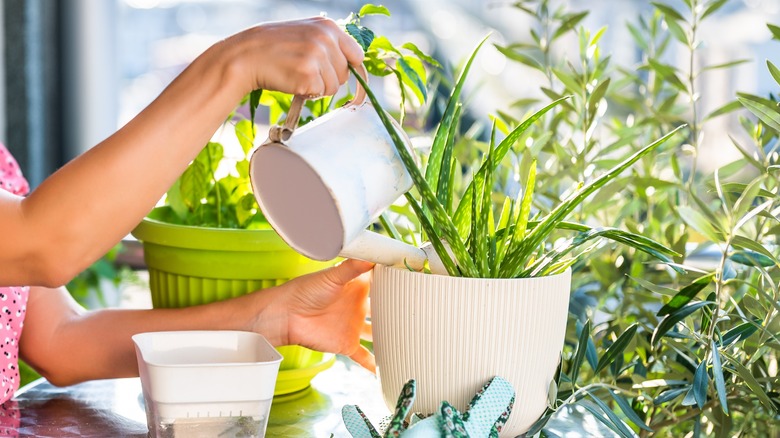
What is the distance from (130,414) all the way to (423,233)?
15.1 inches

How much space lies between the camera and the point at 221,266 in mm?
968

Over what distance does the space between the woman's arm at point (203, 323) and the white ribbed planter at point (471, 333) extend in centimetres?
14

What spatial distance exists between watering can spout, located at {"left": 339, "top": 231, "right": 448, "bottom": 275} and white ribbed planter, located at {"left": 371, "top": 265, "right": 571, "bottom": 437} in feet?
0.05

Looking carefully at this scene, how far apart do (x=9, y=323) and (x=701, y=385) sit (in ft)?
2.60

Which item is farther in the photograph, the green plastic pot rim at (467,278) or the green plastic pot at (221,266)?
the green plastic pot at (221,266)

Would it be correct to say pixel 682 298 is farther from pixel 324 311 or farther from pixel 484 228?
pixel 324 311

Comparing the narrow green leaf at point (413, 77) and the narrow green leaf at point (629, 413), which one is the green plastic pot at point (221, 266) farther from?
the narrow green leaf at point (629, 413)

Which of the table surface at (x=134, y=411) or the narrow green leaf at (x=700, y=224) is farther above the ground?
the narrow green leaf at (x=700, y=224)

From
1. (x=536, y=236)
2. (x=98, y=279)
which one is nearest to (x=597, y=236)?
(x=536, y=236)

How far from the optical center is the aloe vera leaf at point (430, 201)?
70 centimetres

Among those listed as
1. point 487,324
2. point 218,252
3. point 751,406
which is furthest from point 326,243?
point 751,406

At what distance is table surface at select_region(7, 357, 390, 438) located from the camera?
34.9 inches

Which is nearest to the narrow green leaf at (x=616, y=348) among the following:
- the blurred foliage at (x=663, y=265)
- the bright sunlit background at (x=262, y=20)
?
the blurred foliage at (x=663, y=265)

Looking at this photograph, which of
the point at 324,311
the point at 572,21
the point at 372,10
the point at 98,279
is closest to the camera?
the point at 372,10
